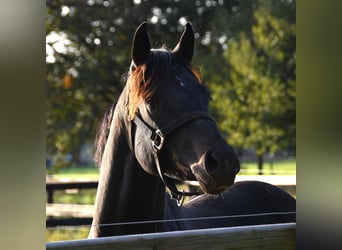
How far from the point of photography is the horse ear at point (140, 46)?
2941mm

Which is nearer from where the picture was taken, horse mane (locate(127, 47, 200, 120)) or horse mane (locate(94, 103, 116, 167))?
horse mane (locate(127, 47, 200, 120))

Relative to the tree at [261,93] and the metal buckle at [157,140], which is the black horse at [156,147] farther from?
the tree at [261,93]

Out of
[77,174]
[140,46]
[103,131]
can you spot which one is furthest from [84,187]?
[77,174]

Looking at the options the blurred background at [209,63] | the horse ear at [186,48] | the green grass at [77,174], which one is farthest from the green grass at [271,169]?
the horse ear at [186,48]

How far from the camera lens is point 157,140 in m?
2.80

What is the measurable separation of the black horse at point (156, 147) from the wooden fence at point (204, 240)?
0.70 ft

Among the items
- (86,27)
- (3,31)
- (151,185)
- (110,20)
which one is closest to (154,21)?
(110,20)

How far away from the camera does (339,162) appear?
2393mm

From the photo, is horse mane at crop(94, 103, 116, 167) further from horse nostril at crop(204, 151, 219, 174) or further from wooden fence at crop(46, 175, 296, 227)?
wooden fence at crop(46, 175, 296, 227)

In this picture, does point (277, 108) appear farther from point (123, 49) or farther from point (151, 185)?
point (151, 185)

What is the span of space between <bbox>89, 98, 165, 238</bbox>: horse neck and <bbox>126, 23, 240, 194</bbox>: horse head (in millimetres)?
88

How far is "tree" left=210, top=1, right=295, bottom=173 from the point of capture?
15.3 metres

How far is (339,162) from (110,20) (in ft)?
41.3

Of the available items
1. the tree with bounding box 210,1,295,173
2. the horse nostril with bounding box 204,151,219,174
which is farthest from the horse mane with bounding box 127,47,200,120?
the tree with bounding box 210,1,295,173
